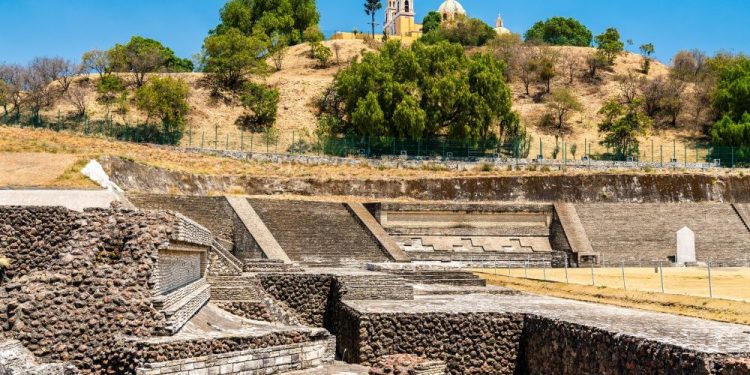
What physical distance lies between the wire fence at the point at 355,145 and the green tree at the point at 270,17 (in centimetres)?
2478

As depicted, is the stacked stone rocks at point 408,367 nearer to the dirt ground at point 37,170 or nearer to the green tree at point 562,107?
the dirt ground at point 37,170

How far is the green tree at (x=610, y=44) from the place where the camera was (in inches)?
2938

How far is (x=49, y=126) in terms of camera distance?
52031mm

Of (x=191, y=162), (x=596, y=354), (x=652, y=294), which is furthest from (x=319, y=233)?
(x=596, y=354)

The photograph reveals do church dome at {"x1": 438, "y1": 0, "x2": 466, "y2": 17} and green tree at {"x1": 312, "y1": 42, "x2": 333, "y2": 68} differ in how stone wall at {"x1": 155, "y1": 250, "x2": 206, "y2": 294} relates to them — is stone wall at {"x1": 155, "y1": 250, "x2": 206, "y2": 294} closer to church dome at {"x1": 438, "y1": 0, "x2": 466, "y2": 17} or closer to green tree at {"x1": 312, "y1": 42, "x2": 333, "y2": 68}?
green tree at {"x1": 312, "y1": 42, "x2": 333, "y2": 68}

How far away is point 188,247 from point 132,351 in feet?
16.5

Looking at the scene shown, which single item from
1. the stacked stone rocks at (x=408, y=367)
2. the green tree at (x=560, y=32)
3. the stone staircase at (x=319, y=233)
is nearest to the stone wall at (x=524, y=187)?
the stone staircase at (x=319, y=233)

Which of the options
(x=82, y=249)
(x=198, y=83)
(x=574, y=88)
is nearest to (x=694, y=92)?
(x=574, y=88)

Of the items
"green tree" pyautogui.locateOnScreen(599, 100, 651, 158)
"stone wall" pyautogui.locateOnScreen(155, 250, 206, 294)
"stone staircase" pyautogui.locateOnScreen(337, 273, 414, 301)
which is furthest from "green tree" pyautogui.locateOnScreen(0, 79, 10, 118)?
"green tree" pyautogui.locateOnScreen(599, 100, 651, 158)

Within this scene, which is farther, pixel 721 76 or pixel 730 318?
pixel 721 76

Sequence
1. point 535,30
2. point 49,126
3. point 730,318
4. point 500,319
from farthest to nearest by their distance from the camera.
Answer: point 535,30
point 49,126
point 500,319
point 730,318

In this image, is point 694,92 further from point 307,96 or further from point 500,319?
point 500,319

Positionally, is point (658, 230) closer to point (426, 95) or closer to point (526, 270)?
point (526, 270)

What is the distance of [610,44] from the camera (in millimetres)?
74625
